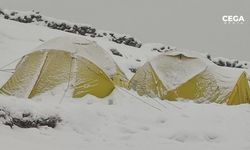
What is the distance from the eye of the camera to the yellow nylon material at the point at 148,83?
39.3 feet

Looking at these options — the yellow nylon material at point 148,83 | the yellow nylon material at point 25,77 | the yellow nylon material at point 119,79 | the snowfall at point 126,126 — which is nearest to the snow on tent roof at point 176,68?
the yellow nylon material at point 148,83

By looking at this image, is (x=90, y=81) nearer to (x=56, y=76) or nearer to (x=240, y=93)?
(x=56, y=76)

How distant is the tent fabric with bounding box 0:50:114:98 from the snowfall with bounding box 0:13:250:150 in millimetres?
353

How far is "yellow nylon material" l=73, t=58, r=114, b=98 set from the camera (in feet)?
34.0

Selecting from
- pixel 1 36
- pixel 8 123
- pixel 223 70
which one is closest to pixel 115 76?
pixel 223 70

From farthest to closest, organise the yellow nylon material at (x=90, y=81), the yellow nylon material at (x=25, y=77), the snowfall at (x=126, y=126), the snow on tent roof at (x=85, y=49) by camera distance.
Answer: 1. the snow on tent roof at (x=85, y=49)
2. the yellow nylon material at (x=25, y=77)
3. the yellow nylon material at (x=90, y=81)
4. the snowfall at (x=126, y=126)

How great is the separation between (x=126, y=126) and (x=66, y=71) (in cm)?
289

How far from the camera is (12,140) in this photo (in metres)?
6.64

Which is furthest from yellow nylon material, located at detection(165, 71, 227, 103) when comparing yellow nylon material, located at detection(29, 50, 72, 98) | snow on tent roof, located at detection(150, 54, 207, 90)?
yellow nylon material, located at detection(29, 50, 72, 98)

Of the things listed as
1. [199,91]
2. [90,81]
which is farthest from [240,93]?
[90,81]

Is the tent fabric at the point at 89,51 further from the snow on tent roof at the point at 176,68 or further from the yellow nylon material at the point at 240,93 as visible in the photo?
the yellow nylon material at the point at 240,93

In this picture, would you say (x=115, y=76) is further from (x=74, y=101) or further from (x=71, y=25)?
(x=71, y=25)

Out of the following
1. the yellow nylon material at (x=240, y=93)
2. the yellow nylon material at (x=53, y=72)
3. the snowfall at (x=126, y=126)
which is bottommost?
the yellow nylon material at (x=240, y=93)

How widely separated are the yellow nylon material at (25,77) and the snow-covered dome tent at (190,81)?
2663 mm
